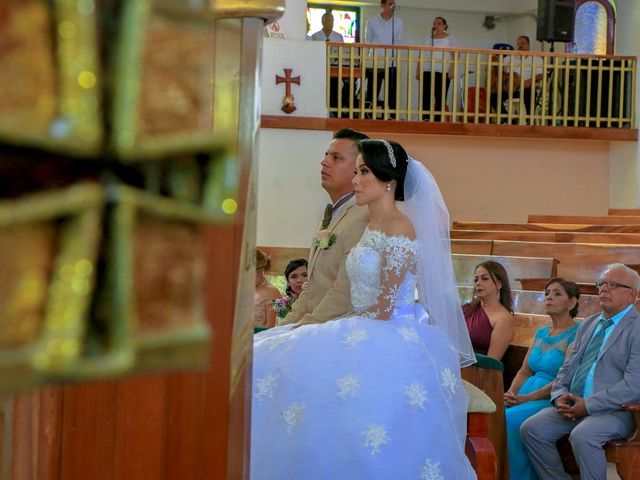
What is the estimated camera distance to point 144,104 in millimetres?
464

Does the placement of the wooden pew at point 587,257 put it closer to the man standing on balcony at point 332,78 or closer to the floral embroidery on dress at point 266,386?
the floral embroidery on dress at point 266,386

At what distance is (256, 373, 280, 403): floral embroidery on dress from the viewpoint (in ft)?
12.4

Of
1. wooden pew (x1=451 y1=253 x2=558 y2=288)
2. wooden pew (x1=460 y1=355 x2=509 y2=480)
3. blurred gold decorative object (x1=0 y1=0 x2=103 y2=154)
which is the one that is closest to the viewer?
blurred gold decorative object (x1=0 y1=0 x2=103 y2=154)

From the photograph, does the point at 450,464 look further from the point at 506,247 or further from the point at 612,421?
the point at 506,247

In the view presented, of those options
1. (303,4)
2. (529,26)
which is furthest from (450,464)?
(529,26)

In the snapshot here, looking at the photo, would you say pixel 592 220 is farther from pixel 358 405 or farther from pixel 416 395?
pixel 358 405

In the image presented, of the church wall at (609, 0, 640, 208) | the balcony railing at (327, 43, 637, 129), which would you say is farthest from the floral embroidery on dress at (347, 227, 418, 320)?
the church wall at (609, 0, 640, 208)

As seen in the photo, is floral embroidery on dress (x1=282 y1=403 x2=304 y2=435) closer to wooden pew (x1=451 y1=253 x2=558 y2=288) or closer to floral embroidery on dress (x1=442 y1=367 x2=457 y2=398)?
floral embroidery on dress (x1=442 y1=367 x2=457 y2=398)

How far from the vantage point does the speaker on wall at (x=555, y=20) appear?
1415cm

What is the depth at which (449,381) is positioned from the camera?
3793mm

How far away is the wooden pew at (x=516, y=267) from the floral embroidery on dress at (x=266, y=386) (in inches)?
184

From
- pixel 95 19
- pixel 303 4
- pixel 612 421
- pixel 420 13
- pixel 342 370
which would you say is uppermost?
pixel 420 13

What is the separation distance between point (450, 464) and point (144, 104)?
334 cm

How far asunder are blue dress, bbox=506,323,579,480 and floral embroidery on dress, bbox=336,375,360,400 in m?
2.05
